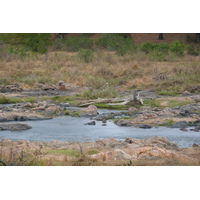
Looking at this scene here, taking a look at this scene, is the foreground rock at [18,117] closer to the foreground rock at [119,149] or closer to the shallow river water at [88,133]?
the shallow river water at [88,133]

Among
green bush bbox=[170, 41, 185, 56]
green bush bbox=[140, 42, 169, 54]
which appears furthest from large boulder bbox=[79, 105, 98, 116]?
green bush bbox=[140, 42, 169, 54]

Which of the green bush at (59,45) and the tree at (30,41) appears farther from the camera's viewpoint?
the green bush at (59,45)

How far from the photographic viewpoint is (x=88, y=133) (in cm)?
841

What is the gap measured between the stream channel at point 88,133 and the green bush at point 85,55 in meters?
9.99

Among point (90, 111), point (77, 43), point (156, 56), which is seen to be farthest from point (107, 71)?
point (90, 111)

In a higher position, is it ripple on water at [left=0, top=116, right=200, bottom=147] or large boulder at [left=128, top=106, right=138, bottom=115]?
large boulder at [left=128, top=106, right=138, bottom=115]

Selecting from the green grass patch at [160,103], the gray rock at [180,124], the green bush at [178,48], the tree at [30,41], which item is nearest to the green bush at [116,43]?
the green bush at [178,48]

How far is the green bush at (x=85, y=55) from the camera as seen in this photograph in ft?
62.6

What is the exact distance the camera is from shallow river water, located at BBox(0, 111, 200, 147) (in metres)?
8.02

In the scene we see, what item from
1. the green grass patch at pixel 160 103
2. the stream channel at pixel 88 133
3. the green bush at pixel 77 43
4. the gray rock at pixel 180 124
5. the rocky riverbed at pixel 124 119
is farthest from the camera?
the green bush at pixel 77 43

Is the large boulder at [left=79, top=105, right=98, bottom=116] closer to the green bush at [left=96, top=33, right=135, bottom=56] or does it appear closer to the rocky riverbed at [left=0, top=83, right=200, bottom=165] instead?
the rocky riverbed at [left=0, top=83, right=200, bottom=165]

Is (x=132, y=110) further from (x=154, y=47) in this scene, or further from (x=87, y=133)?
(x=154, y=47)

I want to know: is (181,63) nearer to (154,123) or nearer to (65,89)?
(65,89)

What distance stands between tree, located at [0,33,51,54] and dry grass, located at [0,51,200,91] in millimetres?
447
